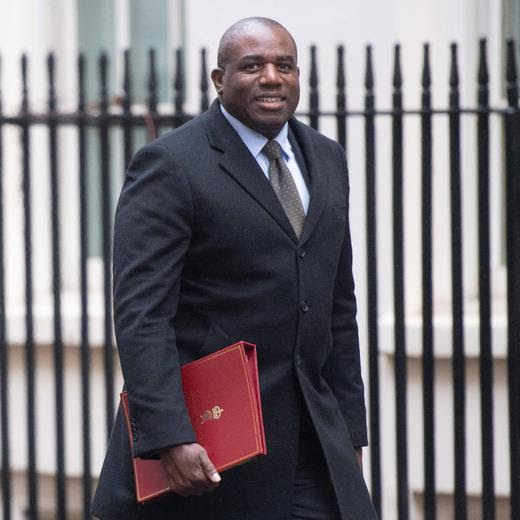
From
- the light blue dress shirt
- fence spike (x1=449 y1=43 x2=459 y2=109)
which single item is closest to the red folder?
the light blue dress shirt

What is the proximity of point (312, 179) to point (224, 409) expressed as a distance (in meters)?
0.61

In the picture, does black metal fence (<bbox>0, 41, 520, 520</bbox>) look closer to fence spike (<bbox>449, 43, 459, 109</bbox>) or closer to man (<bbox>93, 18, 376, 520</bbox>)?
fence spike (<bbox>449, 43, 459, 109</bbox>)

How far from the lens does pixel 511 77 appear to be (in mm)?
4969

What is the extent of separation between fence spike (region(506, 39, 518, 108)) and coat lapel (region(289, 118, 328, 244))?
1679 mm

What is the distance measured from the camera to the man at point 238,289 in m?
3.04

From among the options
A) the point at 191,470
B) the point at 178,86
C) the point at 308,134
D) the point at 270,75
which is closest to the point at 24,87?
the point at 178,86

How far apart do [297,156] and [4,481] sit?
272 centimetres

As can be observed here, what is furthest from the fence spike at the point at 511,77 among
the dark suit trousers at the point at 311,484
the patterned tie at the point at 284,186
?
the dark suit trousers at the point at 311,484

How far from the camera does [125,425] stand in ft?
10.7

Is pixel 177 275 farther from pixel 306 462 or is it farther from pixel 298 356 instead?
pixel 306 462

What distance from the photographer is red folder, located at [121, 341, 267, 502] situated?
3004mm

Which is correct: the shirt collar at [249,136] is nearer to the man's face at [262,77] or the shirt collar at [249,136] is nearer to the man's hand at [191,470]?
the man's face at [262,77]

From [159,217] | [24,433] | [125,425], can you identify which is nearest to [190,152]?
[159,217]

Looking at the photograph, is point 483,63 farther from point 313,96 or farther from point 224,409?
point 224,409
